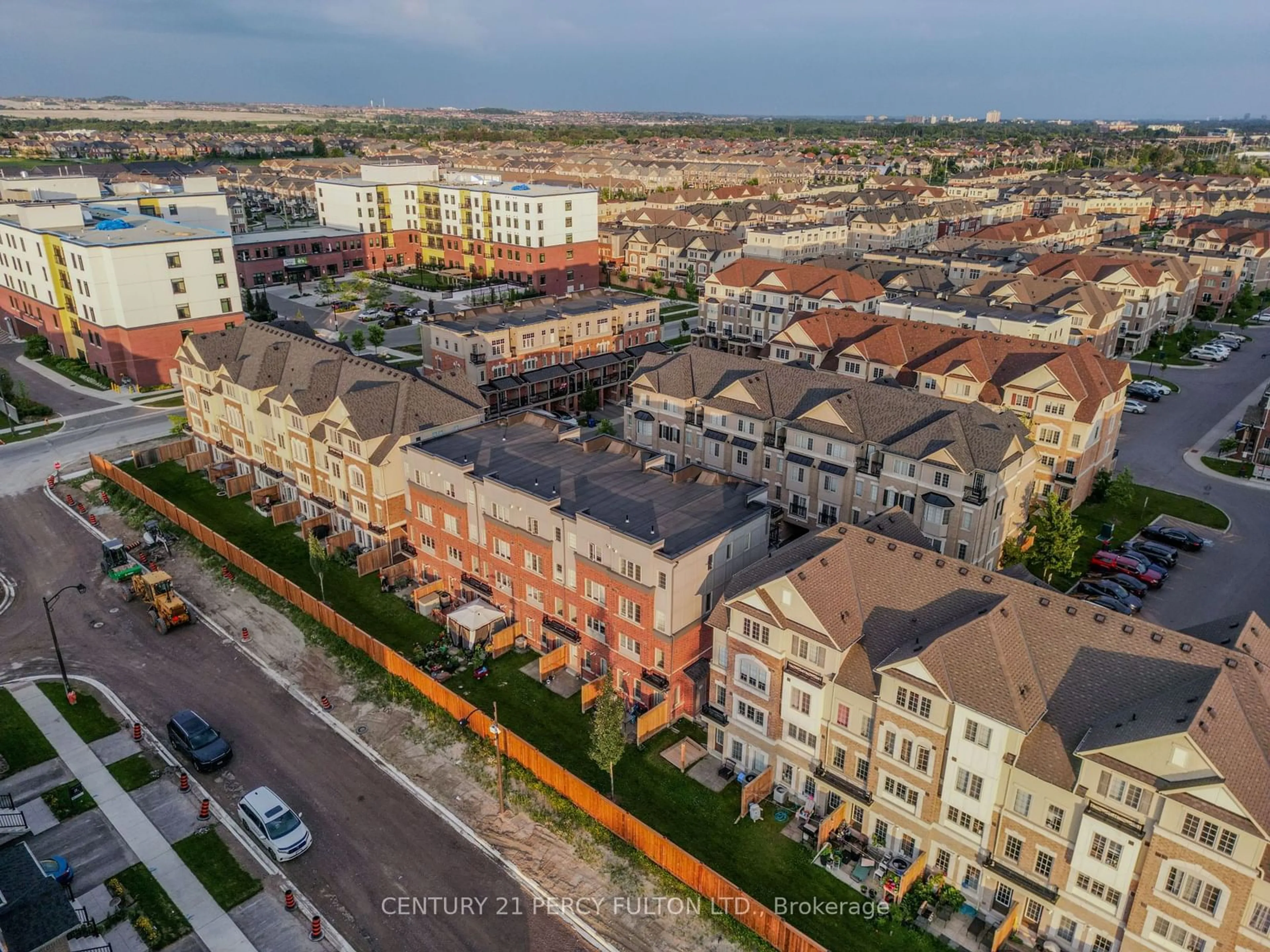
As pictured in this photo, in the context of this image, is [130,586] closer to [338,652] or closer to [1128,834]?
[338,652]

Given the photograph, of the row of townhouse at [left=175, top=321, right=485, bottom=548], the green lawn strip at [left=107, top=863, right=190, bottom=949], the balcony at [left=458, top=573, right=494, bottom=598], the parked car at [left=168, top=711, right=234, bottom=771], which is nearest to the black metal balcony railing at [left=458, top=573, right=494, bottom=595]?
the balcony at [left=458, top=573, right=494, bottom=598]

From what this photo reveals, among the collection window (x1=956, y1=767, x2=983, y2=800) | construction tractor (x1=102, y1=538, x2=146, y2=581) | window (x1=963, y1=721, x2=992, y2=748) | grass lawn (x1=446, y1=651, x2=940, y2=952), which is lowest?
grass lawn (x1=446, y1=651, x2=940, y2=952)

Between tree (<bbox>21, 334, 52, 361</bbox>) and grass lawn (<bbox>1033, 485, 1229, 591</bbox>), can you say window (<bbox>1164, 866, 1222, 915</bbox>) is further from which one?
tree (<bbox>21, 334, 52, 361</bbox>)

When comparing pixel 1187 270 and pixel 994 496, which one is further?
pixel 1187 270

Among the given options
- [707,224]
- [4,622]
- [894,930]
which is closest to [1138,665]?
[894,930]

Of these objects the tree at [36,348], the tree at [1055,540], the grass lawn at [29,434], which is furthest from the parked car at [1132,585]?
the tree at [36,348]

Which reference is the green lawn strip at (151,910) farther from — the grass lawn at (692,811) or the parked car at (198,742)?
the grass lawn at (692,811)

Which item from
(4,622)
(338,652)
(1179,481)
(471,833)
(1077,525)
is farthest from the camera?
(1179,481)
